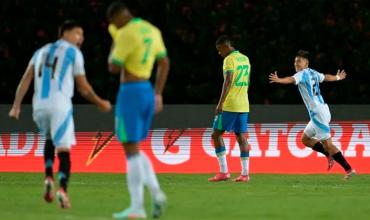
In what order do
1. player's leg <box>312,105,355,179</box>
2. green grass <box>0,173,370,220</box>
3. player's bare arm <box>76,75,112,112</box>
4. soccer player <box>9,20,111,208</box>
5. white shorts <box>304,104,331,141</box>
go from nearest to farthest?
green grass <box>0,173,370,220</box>, player's bare arm <box>76,75,112,112</box>, soccer player <box>9,20,111,208</box>, player's leg <box>312,105,355,179</box>, white shorts <box>304,104,331,141</box>

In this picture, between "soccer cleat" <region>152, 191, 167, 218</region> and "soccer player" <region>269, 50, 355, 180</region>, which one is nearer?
"soccer cleat" <region>152, 191, 167, 218</region>

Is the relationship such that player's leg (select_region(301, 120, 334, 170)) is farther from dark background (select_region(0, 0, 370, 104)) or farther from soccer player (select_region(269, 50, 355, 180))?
dark background (select_region(0, 0, 370, 104))

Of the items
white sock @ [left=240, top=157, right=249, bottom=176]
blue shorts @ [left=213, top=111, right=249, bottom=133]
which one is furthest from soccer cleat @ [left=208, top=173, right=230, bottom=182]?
blue shorts @ [left=213, top=111, right=249, bottom=133]

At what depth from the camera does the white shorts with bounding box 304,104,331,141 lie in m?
15.4

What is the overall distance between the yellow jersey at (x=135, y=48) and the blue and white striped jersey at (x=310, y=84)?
6286 mm

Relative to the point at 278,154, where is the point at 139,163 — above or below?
above

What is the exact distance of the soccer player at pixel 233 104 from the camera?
46.9ft

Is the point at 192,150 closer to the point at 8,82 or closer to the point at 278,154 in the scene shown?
the point at 278,154

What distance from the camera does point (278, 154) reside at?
17.5m

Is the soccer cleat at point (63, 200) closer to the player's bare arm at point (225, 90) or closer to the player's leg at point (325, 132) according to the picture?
the player's bare arm at point (225, 90)

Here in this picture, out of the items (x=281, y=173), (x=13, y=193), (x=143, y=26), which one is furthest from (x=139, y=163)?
(x=281, y=173)

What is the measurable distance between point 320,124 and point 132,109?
733cm

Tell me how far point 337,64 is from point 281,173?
181 inches

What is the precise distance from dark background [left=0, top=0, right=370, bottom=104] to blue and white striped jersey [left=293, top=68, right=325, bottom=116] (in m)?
5.56
